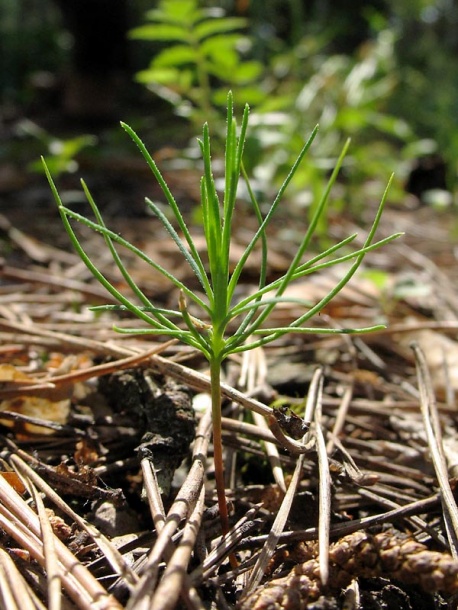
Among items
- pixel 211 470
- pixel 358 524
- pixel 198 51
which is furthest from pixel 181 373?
pixel 198 51

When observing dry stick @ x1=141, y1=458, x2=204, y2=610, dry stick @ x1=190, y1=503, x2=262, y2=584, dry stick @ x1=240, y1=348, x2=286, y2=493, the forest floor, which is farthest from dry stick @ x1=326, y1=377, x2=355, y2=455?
dry stick @ x1=141, y1=458, x2=204, y2=610

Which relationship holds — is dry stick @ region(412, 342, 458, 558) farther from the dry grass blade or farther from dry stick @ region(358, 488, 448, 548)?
the dry grass blade

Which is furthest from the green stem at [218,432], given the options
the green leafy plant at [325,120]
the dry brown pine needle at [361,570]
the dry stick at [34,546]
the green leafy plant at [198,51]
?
the green leafy plant at [325,120]

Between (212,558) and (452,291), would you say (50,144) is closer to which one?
(452,291)

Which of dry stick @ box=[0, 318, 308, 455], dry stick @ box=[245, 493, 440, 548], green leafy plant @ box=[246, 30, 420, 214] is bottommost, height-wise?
dry stick @ box=[245, 493, 440, 548]

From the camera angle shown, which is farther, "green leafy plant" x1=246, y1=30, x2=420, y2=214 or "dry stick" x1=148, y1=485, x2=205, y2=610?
"green leafy plant" x1=246, y1=30, x2=420, y2=214

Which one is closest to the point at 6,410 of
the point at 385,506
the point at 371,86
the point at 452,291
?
the point at 385,506

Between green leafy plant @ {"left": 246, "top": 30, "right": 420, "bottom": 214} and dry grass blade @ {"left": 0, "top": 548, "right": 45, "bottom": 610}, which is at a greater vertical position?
green leafy plant @ {"left": 246, "top": 30, "right": 420, "bottom": 214}
